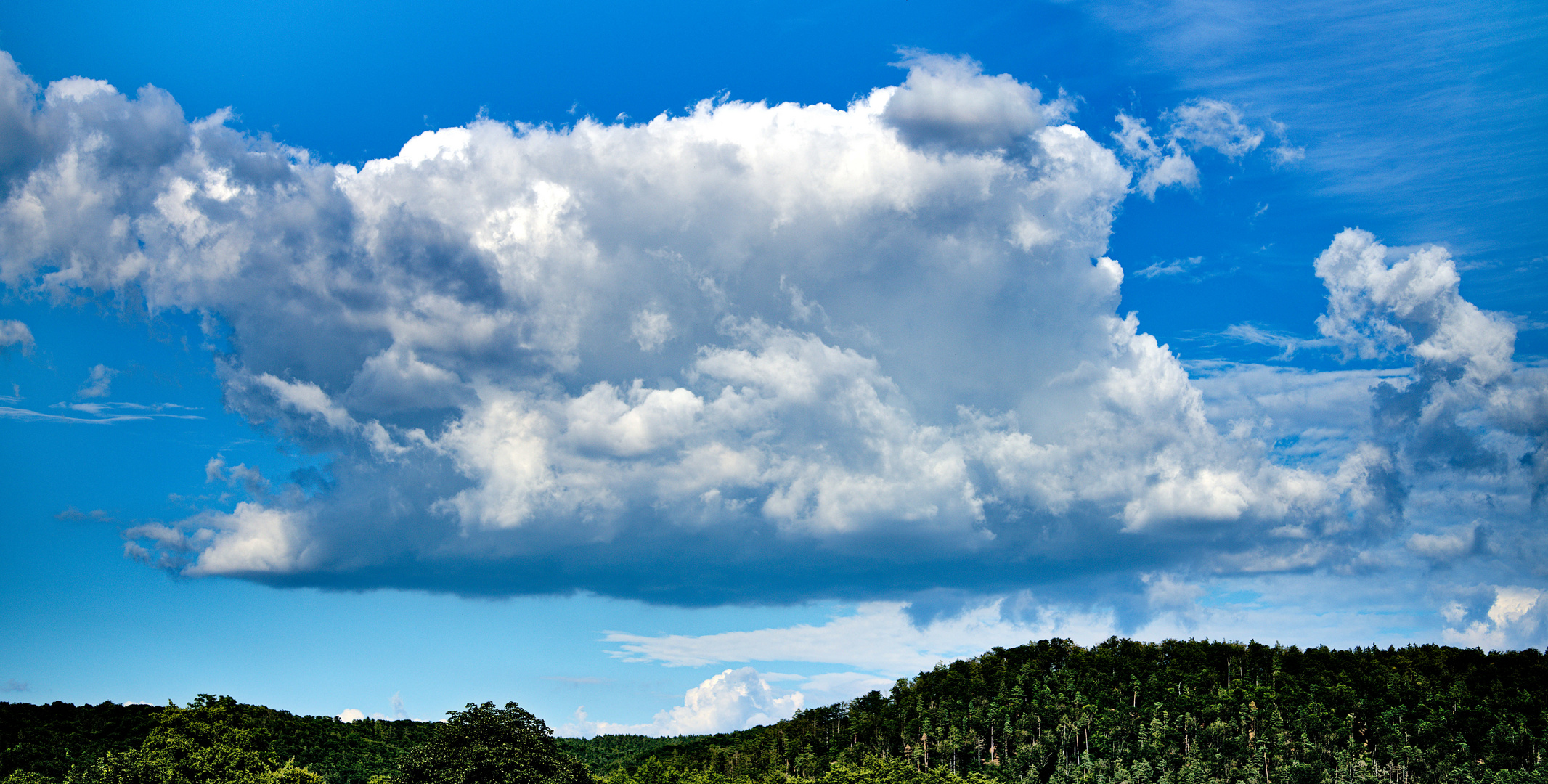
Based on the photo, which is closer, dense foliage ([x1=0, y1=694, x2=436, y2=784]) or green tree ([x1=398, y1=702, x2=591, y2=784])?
dense foliage ([x1=0, y1=694, x2=436, y2=784])

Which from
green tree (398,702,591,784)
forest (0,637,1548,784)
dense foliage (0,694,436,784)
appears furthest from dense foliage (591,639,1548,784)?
dense foliage (0,694,436,784)

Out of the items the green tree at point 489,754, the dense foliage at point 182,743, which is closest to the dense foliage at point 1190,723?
the green tree at point 489,754

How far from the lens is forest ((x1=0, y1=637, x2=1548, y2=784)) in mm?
132750

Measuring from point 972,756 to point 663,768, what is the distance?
4878 centimetres

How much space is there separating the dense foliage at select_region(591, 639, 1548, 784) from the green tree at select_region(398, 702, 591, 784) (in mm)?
43821

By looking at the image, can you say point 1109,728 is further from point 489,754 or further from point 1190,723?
point 489,754

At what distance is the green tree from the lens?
82.1 metres

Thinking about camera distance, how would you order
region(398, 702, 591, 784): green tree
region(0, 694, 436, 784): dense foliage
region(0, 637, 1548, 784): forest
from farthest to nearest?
region(0, 637, 1548, 784): forest < region(398, 702, 591, 784): green tree < region(0, 694, 436, 784): dense foliage

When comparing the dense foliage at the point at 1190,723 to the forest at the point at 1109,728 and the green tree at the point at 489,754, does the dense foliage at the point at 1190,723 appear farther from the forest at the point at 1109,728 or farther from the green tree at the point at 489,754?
the green tree at the point at 489,754

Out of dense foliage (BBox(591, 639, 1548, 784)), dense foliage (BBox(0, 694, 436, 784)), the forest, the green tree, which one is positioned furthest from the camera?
dense foliage (BBox(591, 639, 1548, 784))

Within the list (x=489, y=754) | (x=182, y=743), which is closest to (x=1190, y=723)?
(x=489, y=754)

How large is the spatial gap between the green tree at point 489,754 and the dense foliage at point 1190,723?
43.8 m

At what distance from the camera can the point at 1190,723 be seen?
150750mm

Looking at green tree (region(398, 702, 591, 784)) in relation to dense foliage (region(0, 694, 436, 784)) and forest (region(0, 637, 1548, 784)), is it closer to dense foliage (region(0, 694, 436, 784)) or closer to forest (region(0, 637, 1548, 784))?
forest (region(0, 637, 1548, 784))
